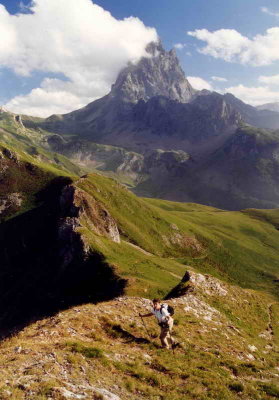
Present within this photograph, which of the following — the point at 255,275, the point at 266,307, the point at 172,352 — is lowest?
the point at 255,275

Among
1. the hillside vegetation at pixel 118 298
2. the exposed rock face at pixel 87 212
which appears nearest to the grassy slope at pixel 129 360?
the hillside vegetation at pixel 118 298

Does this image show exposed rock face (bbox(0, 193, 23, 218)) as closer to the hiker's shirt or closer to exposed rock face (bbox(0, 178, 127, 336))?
exposed rock face (bbox(0, 178, 127, 336))

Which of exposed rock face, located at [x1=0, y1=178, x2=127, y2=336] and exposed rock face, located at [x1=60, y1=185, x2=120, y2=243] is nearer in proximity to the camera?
exposed rock face, located at [x1=0, y1=178, x2=127, y2=336]

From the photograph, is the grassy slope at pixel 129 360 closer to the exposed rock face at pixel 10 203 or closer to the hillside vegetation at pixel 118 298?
the hillside vegetation at pixel 118 298

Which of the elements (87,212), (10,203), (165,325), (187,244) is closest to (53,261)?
(87,212)

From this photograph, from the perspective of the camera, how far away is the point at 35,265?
88500 mm

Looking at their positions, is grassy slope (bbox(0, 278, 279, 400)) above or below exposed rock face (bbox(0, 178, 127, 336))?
above

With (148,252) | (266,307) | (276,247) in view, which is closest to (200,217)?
(276,247)

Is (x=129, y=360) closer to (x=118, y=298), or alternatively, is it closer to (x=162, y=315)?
(x=162, y=315)

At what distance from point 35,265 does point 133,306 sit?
207ft

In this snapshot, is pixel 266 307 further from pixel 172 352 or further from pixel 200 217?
pixel 200 217

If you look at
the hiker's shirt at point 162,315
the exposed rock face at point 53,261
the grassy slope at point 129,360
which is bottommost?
the exposed rock face at point 53,261

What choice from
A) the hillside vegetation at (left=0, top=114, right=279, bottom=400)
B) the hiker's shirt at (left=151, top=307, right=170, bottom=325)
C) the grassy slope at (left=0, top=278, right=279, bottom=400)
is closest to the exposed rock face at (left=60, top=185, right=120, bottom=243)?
the hillside vegetation at (left=0, top=114, right=279, bottom=400)

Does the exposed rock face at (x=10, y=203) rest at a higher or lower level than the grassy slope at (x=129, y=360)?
higher
